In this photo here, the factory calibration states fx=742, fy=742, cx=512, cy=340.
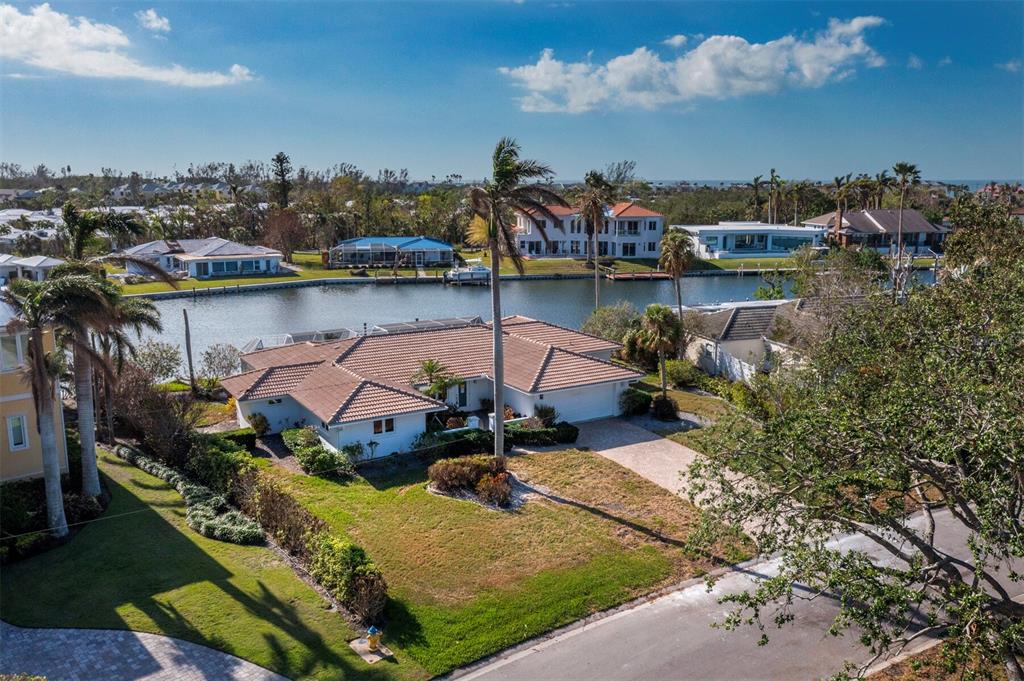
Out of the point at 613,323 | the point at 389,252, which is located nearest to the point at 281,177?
the point at 389,252

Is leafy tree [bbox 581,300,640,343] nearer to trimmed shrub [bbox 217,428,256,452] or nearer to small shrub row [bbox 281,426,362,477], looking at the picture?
small shrub row [bbox 281,426,362,477]

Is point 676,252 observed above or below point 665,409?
above

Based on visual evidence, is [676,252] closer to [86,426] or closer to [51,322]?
[86,426]

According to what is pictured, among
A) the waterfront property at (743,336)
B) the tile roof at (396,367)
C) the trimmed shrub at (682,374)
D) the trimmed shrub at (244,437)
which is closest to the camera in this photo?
the trimmed shrub at (244,437)

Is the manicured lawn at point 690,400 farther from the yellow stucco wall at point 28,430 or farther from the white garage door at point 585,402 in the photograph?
the yellow stucco wall at point 28,430

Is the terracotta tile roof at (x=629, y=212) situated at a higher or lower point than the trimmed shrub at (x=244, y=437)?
higher

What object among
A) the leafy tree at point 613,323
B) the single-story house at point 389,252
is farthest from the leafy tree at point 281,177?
the leafy tree at point 613,323

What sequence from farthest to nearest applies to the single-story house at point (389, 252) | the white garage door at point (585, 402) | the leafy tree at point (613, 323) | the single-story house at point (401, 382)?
1. the single-story house at point (389, 252)
2. the leafy tree at point (613, 323)
3. the white garage door at point (585, 402)
4. the single-story house at point (401, 382)

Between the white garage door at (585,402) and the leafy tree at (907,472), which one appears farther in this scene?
the white garage door at (585,402)
